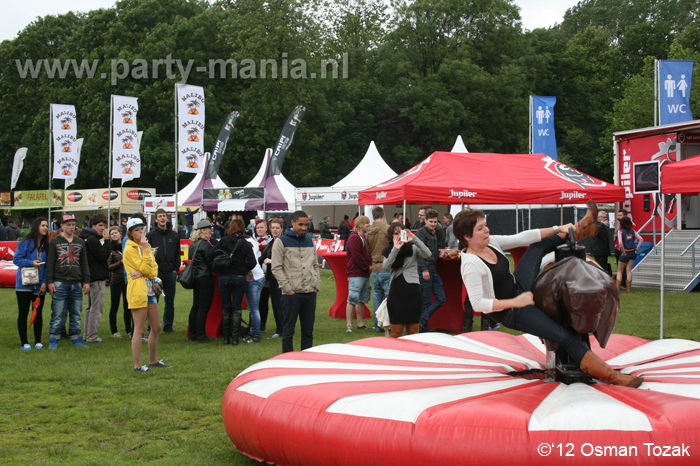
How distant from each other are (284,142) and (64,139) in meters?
8.07

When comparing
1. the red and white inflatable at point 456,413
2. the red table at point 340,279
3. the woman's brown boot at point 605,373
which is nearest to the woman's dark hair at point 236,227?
the red table at point 340,279

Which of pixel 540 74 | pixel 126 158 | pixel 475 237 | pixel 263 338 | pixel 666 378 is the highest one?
pixel 540 74

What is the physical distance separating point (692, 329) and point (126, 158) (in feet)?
63.8

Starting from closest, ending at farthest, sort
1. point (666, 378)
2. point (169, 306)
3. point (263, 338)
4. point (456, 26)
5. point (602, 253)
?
point (666, 378) < point (263, 338) < point (169, 306) < point (602, 253) < point (456, 26)

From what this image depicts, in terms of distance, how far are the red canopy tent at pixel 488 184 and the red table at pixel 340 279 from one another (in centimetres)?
147

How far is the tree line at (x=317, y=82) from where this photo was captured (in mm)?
35844

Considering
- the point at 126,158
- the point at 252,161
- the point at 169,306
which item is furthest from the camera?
the point at 252,161

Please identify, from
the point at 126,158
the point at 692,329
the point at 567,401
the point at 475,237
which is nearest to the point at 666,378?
the point at 567,401

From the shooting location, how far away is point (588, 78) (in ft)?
151

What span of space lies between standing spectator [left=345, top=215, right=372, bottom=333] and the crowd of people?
16 mm

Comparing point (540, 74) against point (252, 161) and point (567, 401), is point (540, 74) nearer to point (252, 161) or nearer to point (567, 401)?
point (252, 161)

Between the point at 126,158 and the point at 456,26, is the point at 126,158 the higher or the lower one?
the lower one

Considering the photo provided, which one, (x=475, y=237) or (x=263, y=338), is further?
(x=263, y=338)

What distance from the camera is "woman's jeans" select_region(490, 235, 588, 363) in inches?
163
